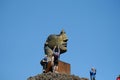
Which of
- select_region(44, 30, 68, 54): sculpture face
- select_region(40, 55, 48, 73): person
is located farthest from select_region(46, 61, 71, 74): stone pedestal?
select_region(44, 30, 68, 54): sculpture face

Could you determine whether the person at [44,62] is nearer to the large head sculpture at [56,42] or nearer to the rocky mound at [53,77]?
the large head sculpture at [56,42]

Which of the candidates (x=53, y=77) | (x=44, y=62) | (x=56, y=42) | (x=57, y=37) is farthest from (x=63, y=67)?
(x=57, y=37)

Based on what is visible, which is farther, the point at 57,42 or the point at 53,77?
the point at 57,42

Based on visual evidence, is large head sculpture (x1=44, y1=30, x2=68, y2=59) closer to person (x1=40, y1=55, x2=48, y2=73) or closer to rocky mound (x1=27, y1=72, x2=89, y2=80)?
person (x1=40, y1=55, x2=48, y2=73)

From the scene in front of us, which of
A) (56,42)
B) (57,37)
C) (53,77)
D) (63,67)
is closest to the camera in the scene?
(53,77)

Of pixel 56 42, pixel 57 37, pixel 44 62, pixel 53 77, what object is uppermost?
pixel 57 37

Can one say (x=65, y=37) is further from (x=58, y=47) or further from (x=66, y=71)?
(x=66, y=71)

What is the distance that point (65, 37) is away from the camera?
91.6 ft

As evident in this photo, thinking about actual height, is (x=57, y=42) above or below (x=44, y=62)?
above

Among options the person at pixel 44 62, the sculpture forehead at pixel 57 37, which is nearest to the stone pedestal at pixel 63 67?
the person at pixel 44 62

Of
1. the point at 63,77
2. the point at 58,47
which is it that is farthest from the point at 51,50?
the point at 63,77

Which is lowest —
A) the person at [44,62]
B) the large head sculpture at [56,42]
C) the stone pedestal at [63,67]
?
the stone pedestal at [63,67]

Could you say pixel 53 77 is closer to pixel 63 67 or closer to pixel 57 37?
pixel 63 67

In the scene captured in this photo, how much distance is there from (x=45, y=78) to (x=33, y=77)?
108cm
